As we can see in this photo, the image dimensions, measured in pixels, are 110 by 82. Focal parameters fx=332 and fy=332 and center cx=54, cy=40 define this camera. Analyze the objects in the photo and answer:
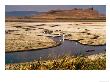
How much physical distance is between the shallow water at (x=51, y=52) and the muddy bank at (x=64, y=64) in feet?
0.12

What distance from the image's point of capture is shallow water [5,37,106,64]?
2973 millimetres

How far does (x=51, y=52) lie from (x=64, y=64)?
0.16 m

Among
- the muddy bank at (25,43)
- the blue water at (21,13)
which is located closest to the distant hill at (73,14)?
the blue water at (21,13)

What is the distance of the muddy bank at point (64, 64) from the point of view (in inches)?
117

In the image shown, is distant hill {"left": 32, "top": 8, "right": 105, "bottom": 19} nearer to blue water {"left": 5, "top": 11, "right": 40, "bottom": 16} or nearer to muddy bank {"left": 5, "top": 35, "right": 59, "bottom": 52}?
blue water {"left": 5, "top": 11, "right": 40, "bottom": 16}

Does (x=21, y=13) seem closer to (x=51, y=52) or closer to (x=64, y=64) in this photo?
(x=51, y=52)

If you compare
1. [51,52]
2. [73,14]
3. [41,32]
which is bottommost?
[51,52]

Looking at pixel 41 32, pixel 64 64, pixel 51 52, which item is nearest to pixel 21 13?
pixel 41 32

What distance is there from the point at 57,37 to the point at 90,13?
37 cm

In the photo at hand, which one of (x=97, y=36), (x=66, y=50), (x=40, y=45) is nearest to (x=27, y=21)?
(x=40, y=45)

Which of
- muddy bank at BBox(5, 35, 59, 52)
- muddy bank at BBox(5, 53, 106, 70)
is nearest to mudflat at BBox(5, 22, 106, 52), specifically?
muddy bank at BBox(5, 35, 59, 52)

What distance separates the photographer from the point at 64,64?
2.97 metres

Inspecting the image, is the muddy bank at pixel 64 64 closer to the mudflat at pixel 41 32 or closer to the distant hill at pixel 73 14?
the mudflat at pixel 41 32

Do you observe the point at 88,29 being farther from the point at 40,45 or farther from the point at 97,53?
the point at 40,45
